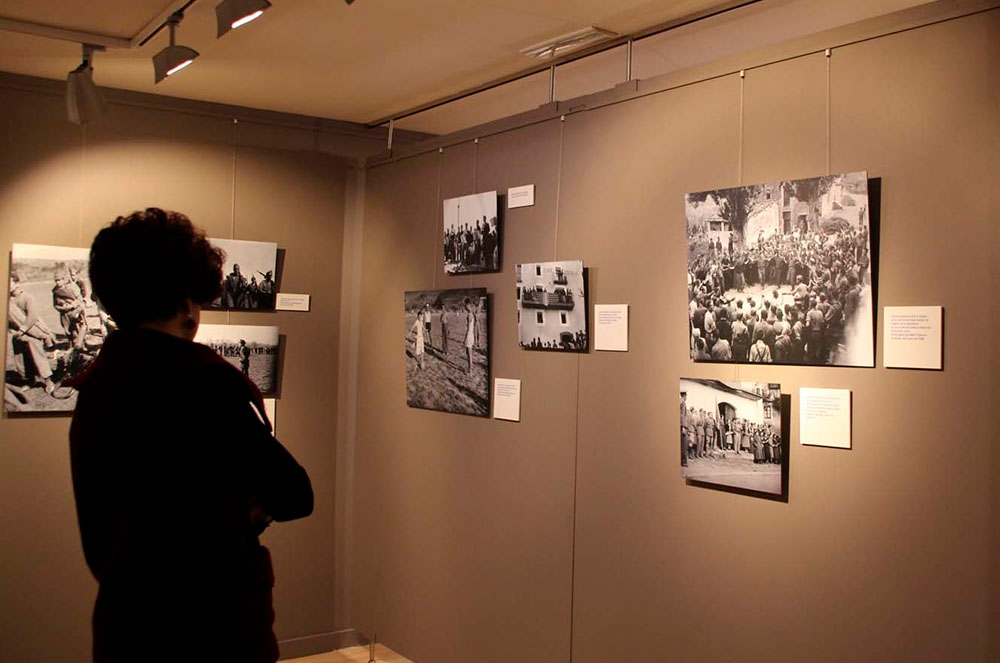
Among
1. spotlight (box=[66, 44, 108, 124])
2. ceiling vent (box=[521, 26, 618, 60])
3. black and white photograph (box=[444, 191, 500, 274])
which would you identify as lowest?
black and white photograph (box=[444, 191, 500, 274])

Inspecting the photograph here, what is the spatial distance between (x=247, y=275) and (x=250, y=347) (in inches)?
17.2

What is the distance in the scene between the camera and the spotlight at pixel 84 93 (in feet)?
14.8

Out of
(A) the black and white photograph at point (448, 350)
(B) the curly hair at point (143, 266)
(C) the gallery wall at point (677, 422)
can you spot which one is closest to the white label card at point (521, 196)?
(C) the gallery wall at point (677, 422)

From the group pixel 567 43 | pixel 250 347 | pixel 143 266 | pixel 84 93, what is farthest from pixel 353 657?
pixel 143 266

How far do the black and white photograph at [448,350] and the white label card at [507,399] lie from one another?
0.24 ft

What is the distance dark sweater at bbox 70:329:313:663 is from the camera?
2010mm

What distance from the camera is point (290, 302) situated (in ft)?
19.2

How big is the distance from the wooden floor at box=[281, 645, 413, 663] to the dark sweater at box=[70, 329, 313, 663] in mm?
3864

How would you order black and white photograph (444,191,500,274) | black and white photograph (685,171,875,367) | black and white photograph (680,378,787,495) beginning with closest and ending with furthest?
black and white photograph (685,171,875,367), black and white photograph (680,378,787,495), black and white photograph (444,191,500,274)

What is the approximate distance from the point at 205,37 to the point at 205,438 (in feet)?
9.76

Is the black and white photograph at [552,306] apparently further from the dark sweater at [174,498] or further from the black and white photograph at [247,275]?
the dark sweater at [174,498]

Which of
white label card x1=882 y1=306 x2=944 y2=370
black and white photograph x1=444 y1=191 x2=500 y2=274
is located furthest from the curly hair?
black and white photograph x1=444 y1=191 x2=500 y2=274

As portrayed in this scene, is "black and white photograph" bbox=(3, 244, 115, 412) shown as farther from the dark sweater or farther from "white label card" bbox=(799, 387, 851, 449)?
"white label card" bbox=(799, 387, 851, 449)

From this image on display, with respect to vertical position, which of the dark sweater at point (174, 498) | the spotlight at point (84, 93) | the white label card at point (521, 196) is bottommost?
the dark sweater at point (174, 498)
